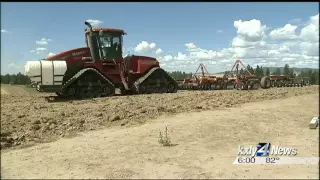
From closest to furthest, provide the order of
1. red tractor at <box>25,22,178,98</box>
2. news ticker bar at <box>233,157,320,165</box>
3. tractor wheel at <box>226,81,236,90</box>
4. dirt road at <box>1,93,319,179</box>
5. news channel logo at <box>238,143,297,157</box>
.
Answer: dirt road at <box>1,93,319,179</box> → news ticker bar at <box>233,157,320,165</box> → news channel logo at <box>238,143,297,157</box> → red tractor at <box>25,22,178,98</box> → tractor wheel at <box>226,81,236,90</box>

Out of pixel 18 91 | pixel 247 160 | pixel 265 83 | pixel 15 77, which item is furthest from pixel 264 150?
pixel 15 77

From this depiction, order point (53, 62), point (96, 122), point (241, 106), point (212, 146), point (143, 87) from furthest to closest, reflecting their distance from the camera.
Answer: point (143, 87), point (53, 62), point (241, 106), point (96, 122), point (212, 146)

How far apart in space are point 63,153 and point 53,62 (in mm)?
8430

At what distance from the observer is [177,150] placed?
729cm

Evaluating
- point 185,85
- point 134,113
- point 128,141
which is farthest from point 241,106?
point 185,85

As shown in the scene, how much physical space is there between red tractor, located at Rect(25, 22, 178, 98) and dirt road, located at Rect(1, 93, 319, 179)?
619 cm

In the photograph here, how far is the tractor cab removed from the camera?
17000 millimetres

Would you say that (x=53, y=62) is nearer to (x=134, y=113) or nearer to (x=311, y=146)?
(x=134, y=113)

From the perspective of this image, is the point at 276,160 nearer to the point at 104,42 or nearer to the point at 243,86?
the point at 104,42

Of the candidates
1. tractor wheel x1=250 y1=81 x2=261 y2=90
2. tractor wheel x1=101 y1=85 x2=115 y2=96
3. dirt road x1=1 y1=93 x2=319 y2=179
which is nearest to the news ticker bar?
dirt road x1=1 y1=93 x2=319 y2=179

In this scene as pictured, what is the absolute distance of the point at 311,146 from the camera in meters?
7.80

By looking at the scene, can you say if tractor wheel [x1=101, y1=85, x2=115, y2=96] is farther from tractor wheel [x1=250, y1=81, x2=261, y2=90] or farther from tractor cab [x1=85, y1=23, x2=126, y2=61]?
tractor wheel [x1=250, y1=81, x2=261, y2=90]

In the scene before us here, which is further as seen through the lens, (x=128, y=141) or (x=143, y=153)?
(x=128, y=141)

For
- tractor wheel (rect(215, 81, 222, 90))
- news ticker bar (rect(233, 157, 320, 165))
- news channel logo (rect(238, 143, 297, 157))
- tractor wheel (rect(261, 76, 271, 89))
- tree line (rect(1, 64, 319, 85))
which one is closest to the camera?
news ticker bar (rect(233, 157, 320, 165))
